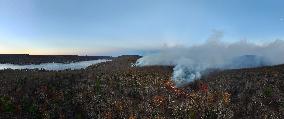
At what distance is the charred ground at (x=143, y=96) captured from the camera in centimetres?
8331

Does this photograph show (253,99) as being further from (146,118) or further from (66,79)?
(66,79)

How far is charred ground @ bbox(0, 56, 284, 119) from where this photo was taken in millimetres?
83312

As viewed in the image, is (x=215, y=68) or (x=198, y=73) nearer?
(x=198, y=73)

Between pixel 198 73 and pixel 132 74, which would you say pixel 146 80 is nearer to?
pixel 132 74

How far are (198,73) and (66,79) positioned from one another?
3258cm

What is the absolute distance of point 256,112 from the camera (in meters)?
83.6

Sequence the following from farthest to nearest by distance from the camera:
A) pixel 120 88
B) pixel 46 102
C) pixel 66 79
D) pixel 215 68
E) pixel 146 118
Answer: pixel 215 68
pixel 66 79
pixel 120 88
pixel 46 102
pixel 146 118

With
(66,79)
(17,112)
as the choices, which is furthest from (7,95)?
(66,79)

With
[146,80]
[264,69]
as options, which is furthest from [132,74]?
[264,69]

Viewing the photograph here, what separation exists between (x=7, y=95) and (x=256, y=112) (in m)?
50.8

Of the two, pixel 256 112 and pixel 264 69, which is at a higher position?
pixel 264 69

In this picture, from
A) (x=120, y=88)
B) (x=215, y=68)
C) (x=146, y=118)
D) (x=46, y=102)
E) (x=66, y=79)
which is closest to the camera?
(x=146, y=118)

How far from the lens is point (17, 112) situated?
82.6 metres

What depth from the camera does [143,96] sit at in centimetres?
8988
